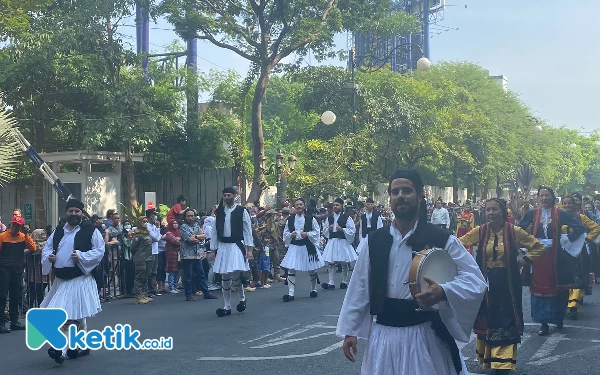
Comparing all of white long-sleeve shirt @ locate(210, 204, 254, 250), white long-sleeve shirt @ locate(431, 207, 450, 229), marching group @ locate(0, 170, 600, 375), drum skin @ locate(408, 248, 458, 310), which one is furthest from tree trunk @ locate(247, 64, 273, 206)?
drum skin @ locate(408, 248, 458, 310)

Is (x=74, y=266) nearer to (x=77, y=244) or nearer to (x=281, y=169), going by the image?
(x=77, y=244)

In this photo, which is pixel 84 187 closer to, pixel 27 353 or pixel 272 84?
pixel 27 353

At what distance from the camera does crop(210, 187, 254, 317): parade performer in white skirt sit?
12.2 m

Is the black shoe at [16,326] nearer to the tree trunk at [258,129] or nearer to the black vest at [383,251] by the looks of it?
the black vest at [383,251]

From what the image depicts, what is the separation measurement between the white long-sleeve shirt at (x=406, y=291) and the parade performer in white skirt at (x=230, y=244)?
292 inches

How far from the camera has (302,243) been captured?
48.5 ft

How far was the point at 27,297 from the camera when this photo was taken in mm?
12531

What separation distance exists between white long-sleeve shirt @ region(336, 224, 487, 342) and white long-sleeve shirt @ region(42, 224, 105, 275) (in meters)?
4.64

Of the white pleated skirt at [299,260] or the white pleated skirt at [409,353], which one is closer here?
the white pleated skirt at [409,353]

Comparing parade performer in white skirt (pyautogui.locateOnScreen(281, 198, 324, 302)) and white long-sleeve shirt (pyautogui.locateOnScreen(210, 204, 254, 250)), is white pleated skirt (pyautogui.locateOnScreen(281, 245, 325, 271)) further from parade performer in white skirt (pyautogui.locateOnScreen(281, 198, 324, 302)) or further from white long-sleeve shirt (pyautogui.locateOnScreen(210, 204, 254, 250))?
white long-sleeve shirt (pyautogui.locateOnScreen(210, 204, 254, 250))

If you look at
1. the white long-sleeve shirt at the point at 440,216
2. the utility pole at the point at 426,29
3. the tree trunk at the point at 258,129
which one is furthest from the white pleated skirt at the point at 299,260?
the utility pole at the point at 426,29

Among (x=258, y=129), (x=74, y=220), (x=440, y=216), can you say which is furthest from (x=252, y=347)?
(x=440, y=216)

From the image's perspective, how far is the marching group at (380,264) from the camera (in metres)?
4.68

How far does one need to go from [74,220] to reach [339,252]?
7945 mm
